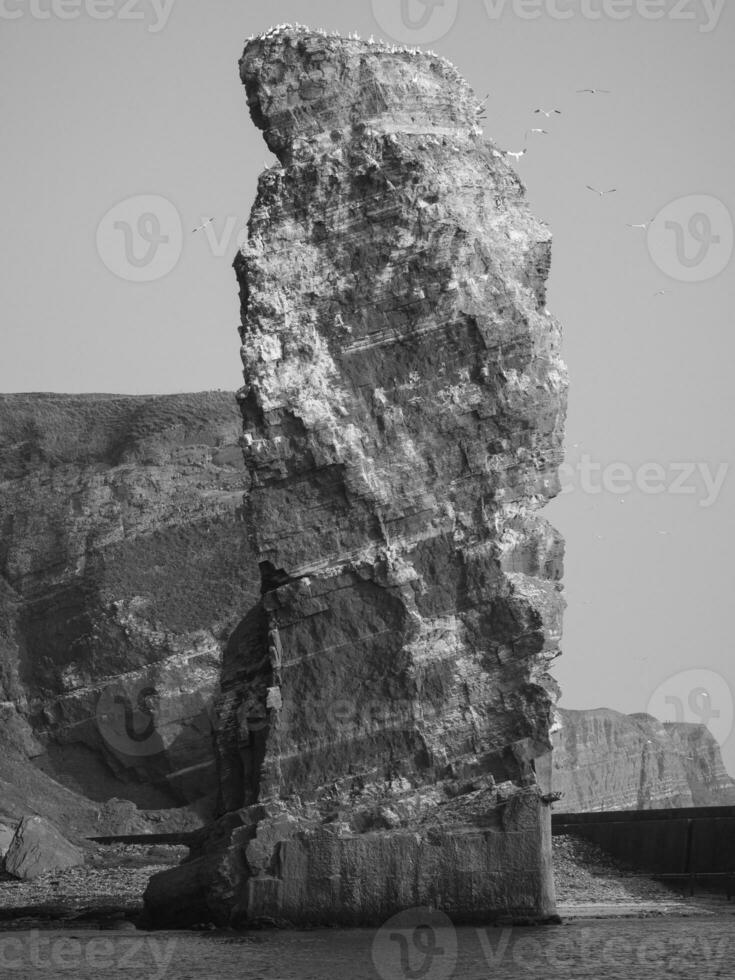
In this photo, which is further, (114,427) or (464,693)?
(114,427)

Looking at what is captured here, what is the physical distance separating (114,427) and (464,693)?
38802 millimetres

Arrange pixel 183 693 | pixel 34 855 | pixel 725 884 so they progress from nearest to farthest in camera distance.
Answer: pixel 725 884 → pixel 34 855 → pixel 183 693

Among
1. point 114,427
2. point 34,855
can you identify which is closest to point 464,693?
point 34,855

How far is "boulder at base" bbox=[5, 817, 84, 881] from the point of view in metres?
36.3

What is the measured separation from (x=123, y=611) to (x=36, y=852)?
21.0m

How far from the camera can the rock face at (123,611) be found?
5538cm

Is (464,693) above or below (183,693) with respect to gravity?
below

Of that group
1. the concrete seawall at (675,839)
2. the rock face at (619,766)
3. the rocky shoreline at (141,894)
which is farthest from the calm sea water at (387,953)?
the rock face at (619,766)

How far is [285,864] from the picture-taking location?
88.1 feet

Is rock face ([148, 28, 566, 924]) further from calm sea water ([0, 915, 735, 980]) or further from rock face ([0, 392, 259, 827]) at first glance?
rock face ([0, 392, 259, 827])

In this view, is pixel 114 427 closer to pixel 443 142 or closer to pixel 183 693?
pixel 183 693

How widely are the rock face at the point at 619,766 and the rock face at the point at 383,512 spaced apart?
32.4m

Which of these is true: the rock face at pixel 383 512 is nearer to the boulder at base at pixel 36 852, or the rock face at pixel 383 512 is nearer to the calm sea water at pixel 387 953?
the calm sea water at pixel 387 953

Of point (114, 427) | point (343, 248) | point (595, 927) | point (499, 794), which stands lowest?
point (595, 927)
